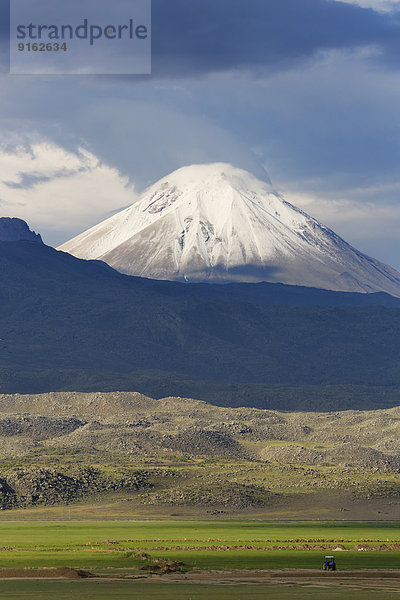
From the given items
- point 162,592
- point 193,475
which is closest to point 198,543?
point 162,592

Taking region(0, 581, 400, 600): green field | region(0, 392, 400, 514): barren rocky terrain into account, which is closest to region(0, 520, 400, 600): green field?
region(0, 581, 400, 600): green field

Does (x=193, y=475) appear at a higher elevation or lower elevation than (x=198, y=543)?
higher

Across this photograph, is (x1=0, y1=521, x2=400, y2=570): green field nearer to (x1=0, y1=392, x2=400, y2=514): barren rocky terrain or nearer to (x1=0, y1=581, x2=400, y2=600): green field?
(x1=0, y1=581, x2=400, y2=600): green field

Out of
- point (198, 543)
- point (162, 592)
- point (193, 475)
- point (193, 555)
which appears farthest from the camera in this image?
point (193, 475)

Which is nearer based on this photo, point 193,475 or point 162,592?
point 162,592

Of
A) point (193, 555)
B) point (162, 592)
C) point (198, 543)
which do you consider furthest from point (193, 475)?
point (162, 592)

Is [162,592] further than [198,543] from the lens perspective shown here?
No

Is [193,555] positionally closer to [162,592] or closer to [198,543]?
[198,543]

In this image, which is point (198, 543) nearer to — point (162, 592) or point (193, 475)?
point (162, 592)

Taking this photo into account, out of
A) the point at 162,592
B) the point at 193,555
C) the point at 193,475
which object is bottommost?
the point at 193,555

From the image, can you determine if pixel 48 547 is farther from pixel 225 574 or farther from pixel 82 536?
pixel 225 574

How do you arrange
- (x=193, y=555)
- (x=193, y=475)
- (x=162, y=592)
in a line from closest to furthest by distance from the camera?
(x=162, y=592) < (x=193, y=555) < (x=193, y=475)

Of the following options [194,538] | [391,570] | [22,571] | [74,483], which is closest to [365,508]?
[74,483]

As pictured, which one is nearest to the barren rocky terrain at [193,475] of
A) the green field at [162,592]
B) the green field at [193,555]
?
the green field at [193,555]
